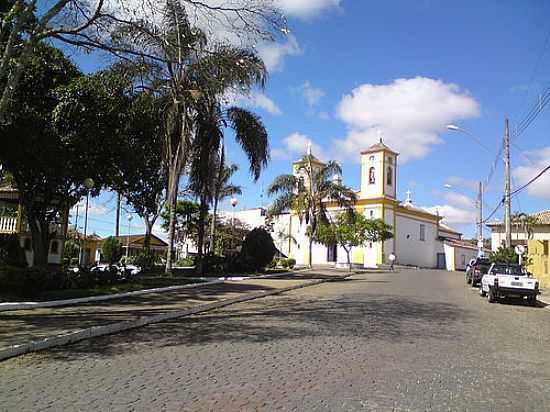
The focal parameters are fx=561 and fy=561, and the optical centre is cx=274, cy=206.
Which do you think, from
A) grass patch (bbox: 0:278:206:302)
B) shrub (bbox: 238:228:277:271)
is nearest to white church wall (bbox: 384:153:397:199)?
shrub (bbox: 238:228:277:271)

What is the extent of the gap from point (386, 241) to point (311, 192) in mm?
20736

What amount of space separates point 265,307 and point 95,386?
353 inches

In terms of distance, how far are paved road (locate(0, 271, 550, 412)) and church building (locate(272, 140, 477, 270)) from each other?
43.3 meters

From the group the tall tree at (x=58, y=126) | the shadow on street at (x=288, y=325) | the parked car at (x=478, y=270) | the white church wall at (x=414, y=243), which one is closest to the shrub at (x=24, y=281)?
the tall tree at (x=58, y=126)

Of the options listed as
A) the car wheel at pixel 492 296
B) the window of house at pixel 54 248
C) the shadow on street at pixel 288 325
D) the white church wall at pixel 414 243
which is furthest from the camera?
the white church wall at pixel 414 243

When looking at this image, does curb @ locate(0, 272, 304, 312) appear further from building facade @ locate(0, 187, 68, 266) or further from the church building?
the church building

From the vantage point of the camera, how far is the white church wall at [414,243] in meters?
62.4

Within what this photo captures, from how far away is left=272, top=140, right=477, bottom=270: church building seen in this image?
5878 cm

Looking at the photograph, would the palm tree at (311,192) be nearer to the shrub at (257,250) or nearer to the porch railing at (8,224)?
the shrub at (257,250)

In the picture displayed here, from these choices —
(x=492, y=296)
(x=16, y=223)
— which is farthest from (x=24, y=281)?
(x=492, y=296)

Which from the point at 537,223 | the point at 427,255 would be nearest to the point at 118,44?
the point at 537,223

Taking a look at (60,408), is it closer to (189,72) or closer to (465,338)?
(465,338)

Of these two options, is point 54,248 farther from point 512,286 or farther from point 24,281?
point 512,286

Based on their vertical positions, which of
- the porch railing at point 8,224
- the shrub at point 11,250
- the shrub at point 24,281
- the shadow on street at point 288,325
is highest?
the porch railing at point 8,224
